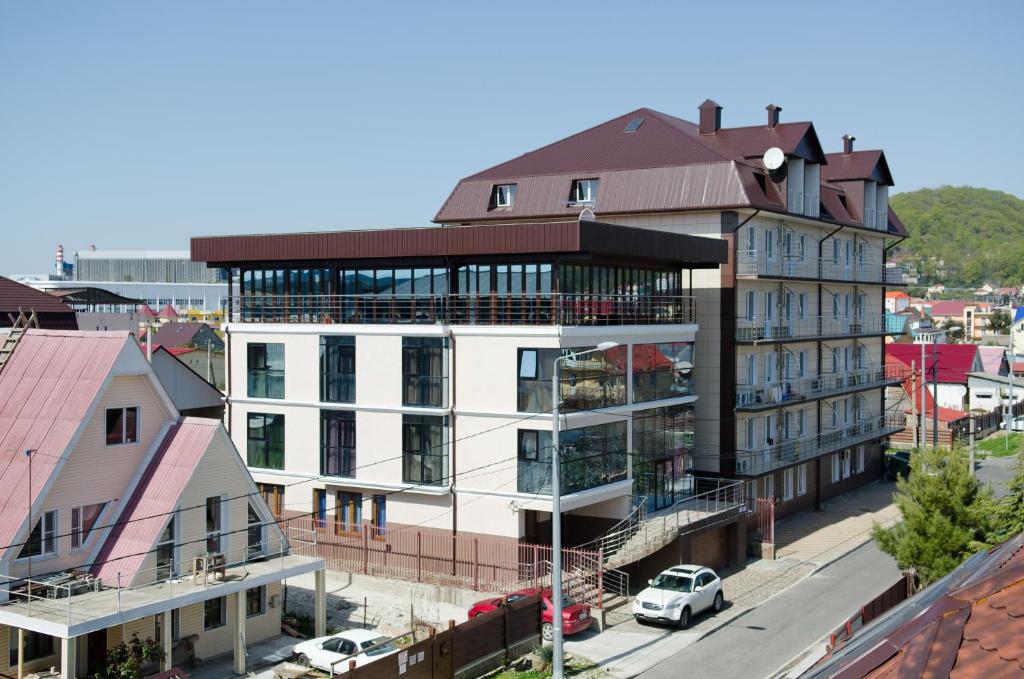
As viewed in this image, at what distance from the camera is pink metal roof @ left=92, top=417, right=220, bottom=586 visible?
82.7 ft

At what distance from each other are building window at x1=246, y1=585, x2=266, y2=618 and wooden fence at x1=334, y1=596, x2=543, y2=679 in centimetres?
581

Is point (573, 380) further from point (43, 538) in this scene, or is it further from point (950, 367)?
point (950, 367)

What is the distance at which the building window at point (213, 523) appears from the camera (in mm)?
27266

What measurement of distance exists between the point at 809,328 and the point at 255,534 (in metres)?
29.6

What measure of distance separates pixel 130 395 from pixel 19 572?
209 inches

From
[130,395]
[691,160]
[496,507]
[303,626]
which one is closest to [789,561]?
[496,507]

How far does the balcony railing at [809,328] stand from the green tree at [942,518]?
44.7 feet

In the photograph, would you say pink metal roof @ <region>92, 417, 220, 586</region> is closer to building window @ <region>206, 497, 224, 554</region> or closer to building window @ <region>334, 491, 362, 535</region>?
building window @ <region>206, 497, 224, 554</region>

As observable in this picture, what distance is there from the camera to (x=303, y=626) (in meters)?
29.5

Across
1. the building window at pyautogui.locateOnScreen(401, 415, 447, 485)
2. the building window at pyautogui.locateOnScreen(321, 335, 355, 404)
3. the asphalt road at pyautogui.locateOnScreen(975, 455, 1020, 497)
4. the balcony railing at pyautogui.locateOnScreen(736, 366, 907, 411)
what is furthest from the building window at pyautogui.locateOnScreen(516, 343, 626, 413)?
the asphalt road at pyautogui.locateOnScreen(975, 455, 1020, 497)

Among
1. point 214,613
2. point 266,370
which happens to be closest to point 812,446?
point 266,370

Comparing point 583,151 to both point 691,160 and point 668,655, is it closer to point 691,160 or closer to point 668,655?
point 691,160

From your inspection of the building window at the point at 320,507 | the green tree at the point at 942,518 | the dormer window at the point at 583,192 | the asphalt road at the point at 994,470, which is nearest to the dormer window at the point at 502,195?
the dormer window at the point at 583,192

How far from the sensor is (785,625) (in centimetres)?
3075
